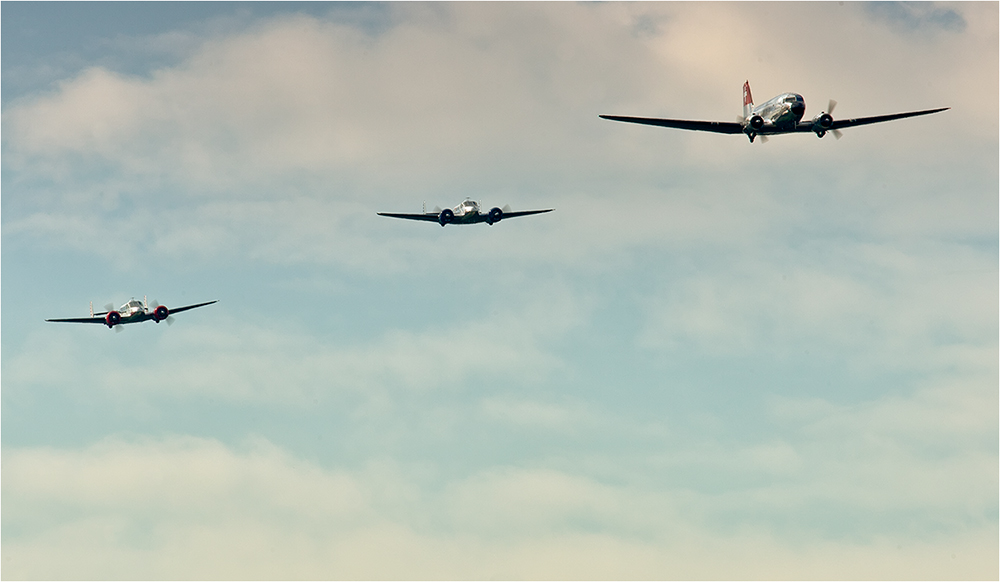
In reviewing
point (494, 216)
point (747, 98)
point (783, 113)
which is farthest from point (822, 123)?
point (494, 216)

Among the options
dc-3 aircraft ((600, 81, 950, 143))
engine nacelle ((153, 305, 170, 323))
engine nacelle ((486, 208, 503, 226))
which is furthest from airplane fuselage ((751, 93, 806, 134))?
engine nacelle ((153, 305, 170, 323))

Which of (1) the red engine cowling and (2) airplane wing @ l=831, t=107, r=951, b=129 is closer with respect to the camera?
(2) airplane wing @ l=831, t=107, r=951, b=129

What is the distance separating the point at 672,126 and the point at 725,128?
656cm

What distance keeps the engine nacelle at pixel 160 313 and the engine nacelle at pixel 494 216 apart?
2037 inches

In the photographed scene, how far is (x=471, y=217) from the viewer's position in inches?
5738

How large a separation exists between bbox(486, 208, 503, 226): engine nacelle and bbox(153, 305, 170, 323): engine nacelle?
170 ft

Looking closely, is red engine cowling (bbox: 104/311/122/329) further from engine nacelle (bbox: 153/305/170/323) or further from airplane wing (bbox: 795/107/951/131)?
airplane wing (bbox: 795/107/951/131)

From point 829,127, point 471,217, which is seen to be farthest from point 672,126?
point 471,217

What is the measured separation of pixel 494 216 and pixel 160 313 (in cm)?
5362

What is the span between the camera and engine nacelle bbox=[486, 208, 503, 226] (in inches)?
5797

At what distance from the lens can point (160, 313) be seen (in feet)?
526

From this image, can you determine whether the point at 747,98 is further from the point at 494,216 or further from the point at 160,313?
the point at 160,313

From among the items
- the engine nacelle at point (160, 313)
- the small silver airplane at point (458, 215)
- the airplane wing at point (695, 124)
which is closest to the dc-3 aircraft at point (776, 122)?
the airplane wing at point (695, 124)

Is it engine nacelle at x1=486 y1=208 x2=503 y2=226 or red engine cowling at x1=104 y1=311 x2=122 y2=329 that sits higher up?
engine nacelle at x1=486 y1=208 x2=503 y2=226
